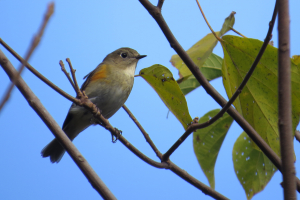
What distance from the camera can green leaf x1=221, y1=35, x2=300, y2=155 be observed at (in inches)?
81.3

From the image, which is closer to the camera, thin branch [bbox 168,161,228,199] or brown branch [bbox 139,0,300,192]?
brown branch [bbox 139,0,300,192]

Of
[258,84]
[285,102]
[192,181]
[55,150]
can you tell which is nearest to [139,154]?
[192,181]

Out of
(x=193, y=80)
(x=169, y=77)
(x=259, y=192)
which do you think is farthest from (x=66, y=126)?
(x=259, y=192)

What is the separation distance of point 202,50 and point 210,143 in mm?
1008

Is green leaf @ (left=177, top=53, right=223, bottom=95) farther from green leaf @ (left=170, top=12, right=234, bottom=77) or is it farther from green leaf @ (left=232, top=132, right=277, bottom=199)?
green leaf @ (left=232, top=132, right=277, bottom=199)

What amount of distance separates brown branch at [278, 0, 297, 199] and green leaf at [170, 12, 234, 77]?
1.20 meters

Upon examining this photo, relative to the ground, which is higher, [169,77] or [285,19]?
[169,77]

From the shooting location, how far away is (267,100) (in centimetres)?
216

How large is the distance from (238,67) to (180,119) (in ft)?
1.92

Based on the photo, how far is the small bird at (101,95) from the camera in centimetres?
357

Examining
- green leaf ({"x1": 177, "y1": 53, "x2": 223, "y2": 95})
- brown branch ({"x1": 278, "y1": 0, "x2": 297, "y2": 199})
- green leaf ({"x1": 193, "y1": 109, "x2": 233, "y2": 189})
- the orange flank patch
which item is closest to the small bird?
the orange flank patch

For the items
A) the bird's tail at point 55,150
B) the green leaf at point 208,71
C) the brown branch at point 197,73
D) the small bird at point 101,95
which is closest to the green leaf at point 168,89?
the brown branch at point 197,73

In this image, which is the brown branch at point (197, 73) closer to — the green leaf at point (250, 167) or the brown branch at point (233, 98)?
the brown branch at point (233, 98)

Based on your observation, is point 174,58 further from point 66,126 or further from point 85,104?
point 66,126
